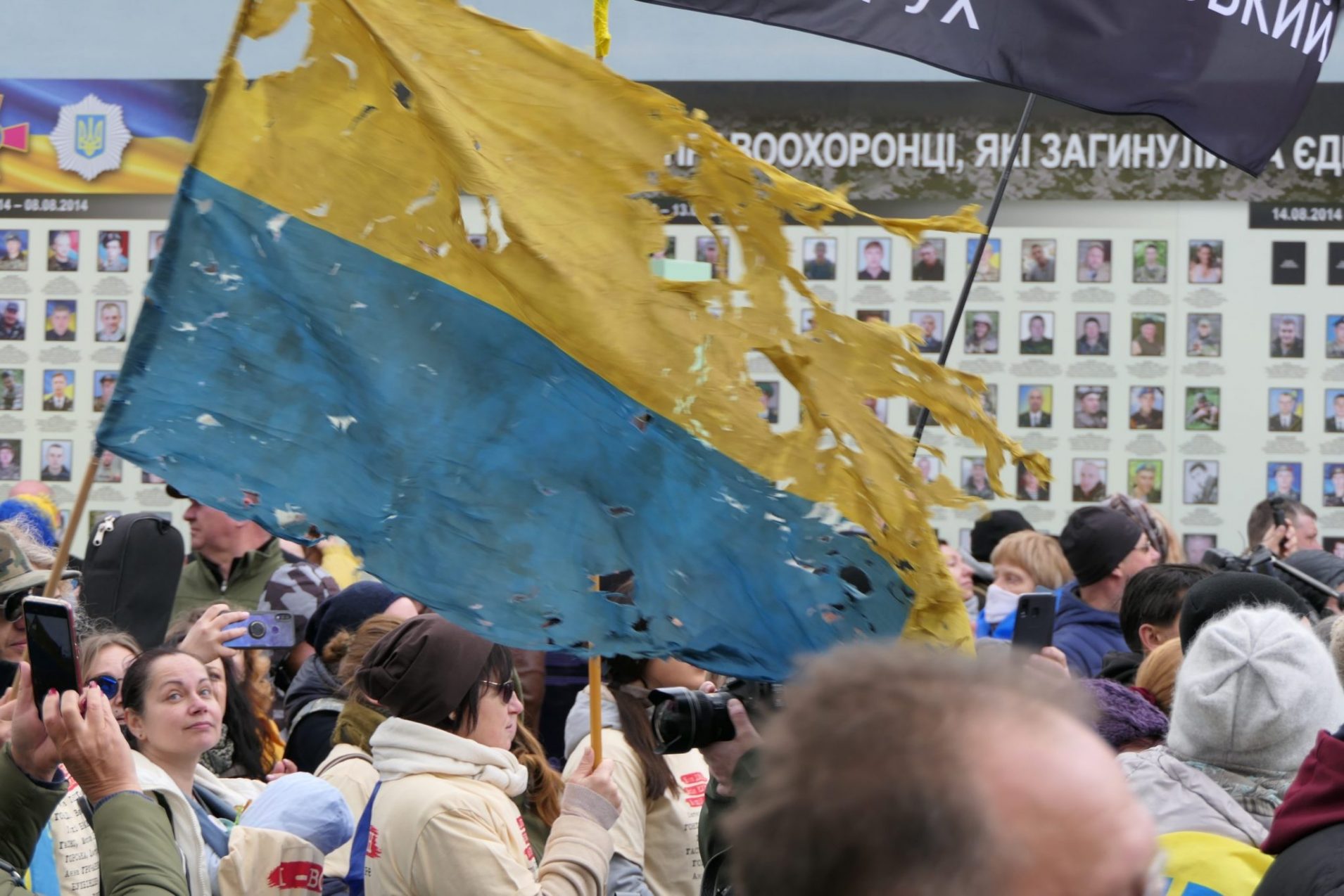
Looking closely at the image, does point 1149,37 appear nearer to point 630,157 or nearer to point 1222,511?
point 630,157

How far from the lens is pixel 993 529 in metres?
7.22

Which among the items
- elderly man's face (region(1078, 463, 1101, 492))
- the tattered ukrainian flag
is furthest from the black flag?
elderly man's face (region(1078, 463, 1101, 492))

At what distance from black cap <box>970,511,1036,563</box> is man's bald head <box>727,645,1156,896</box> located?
20.2ft

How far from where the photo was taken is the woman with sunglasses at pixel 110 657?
3418 mm

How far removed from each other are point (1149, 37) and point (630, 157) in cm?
205

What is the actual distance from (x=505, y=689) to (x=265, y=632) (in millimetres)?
741

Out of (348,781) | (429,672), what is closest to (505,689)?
(429,672)

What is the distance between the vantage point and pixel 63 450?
7801mm

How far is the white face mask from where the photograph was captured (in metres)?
5.76

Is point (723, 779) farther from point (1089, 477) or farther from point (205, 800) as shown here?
point (1089, 477)

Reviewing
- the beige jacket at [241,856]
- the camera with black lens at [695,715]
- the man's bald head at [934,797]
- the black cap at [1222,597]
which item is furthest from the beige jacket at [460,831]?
the man's bald head at [934,797]

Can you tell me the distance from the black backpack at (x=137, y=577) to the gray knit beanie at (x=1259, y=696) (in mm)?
3126

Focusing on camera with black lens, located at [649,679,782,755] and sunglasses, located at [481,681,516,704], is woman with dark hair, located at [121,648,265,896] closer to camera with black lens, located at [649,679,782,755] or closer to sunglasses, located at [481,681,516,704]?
sunglasses, located at [481,681,516,704]

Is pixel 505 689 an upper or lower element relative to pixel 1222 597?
lower
